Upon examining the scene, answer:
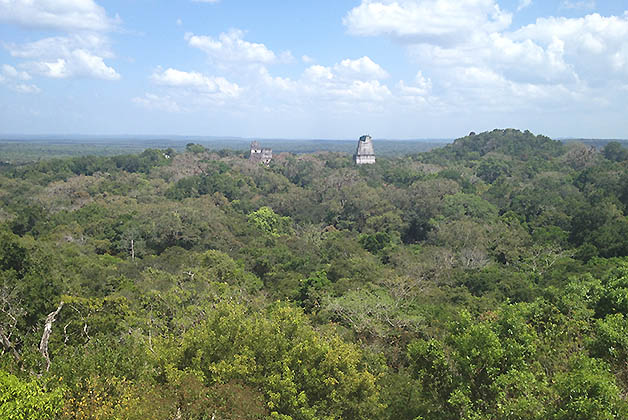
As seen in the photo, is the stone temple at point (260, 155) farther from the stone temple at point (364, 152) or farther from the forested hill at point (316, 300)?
the forested hill at point (316, 300)

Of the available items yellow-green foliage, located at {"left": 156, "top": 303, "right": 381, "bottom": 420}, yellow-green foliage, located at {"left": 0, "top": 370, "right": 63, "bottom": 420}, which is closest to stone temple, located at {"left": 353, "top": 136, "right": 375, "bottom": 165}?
yellow-green foliage, located at {"left": 156, "top": 303, "right": 381, "bottom": 420}

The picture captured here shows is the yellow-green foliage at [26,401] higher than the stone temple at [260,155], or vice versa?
the stone temple at [260,155]

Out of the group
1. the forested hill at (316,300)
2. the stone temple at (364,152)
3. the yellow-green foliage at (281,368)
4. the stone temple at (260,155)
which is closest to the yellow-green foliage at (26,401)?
the forested hill at (316,300)

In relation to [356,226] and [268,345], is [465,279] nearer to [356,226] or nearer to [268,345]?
[268,345]

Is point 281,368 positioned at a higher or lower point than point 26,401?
lower

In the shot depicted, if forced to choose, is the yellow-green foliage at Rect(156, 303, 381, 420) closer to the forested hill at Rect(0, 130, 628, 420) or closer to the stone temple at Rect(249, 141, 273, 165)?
the forested hill at Rect(0, 130, 628, 420)

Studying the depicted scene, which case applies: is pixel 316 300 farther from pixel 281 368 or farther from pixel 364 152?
pixel 364 152

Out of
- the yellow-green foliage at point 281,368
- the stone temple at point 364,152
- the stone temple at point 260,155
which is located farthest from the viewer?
the stone temple at point 260,155

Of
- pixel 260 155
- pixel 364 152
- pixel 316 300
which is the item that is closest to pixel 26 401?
pixel 316 300
